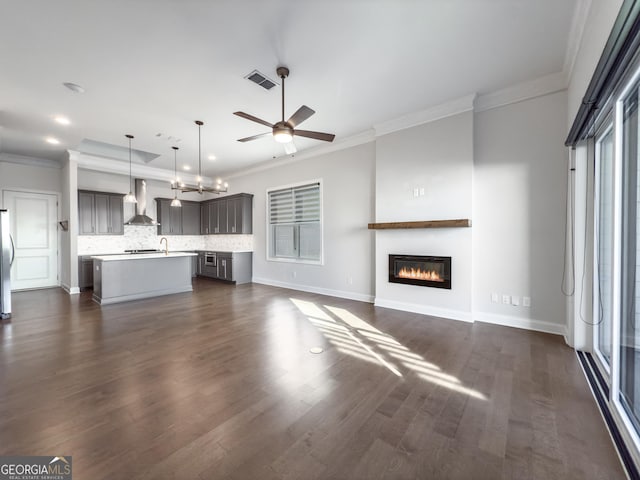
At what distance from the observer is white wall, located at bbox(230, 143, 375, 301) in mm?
5207

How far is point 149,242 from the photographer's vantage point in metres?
7.86

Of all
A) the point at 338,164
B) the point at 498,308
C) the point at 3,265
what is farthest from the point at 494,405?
the point at 3,265

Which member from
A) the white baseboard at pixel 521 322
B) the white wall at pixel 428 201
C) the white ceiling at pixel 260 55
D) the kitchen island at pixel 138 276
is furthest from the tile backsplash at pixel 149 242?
the white baseboard at pixel 521 322

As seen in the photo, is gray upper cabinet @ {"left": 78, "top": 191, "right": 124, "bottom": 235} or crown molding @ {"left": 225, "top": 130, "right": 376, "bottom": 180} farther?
gray upper cabinet @ {"left": 78, "top": 191, "right": 124, "bottom": 235}

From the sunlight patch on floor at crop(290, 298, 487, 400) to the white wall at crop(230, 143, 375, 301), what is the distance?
1.02 m

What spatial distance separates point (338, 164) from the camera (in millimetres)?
5617

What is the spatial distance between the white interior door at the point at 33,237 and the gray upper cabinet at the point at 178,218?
90.2 inches

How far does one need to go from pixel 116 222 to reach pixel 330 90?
264 inches

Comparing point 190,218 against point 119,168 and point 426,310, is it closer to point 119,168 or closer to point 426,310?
point 119,168

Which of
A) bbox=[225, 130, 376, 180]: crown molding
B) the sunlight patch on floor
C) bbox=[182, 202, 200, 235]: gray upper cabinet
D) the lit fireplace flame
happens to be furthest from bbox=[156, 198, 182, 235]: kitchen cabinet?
the lit fireplace flame

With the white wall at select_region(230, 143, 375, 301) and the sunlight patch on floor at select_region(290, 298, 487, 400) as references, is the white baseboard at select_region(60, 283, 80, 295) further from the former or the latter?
the sunlight patch on floor at select_region(290, 298, 487, 400)

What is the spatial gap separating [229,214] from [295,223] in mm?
2401

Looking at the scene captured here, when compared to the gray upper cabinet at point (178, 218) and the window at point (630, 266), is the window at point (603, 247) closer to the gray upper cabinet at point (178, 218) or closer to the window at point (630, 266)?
the window at point (630, 266)

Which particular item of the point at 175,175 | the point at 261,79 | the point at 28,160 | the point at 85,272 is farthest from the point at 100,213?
the point at 261,79
